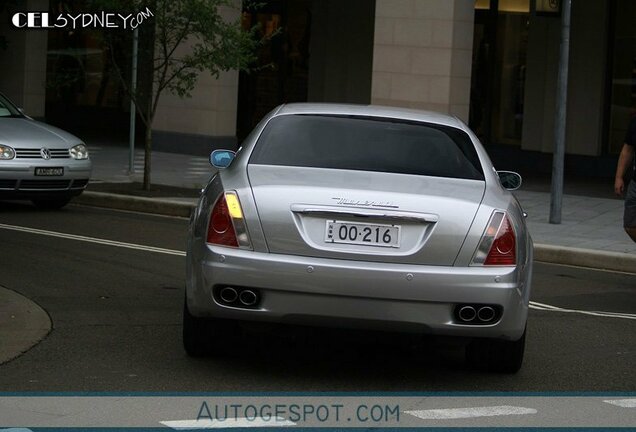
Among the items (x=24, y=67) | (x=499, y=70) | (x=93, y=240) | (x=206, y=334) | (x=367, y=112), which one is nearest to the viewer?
(x=206, y=334)

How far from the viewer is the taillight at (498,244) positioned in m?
7.29

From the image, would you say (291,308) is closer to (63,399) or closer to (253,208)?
(253,208)

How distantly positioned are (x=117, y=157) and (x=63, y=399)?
699 inches

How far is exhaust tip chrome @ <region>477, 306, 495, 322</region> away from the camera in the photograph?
23.8 feet

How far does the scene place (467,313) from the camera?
724 cm

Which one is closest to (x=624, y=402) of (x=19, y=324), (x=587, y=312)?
(x=587, y=312)

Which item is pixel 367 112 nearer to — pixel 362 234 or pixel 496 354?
pixel 362 234

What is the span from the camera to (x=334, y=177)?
25.2 ft

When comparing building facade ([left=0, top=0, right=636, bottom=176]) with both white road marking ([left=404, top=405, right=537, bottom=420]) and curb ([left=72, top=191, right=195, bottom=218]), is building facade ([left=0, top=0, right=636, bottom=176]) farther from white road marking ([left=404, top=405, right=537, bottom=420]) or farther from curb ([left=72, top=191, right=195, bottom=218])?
white road marking ([left=404, top=405, right=537, bottom=420])

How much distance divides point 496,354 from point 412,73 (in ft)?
46.2

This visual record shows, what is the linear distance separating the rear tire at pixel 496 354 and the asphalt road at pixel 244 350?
75mm

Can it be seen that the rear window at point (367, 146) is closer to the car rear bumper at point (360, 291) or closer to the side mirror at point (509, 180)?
the side mirror at point (509, 180)

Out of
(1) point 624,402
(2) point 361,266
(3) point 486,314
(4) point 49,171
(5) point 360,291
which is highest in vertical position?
(2) point 361,266

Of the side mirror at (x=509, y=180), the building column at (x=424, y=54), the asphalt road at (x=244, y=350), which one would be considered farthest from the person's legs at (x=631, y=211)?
the building column at (x=424, y=54)
